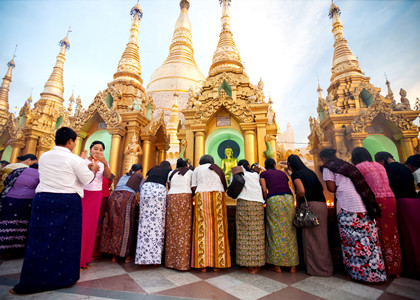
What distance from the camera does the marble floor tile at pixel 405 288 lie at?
2.58m

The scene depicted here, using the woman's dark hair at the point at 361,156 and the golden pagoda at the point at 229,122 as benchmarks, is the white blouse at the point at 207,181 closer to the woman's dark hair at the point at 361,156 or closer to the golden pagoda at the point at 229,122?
the woman's dark hair at the point at 361,156

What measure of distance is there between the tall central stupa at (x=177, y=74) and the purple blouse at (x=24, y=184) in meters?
20.1

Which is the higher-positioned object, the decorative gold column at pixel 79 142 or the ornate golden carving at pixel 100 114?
the ornate golden carving at pixel 100 114

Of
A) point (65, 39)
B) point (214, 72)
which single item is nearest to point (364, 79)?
point (214, 72)

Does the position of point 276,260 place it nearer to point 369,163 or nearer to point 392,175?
point 369,163

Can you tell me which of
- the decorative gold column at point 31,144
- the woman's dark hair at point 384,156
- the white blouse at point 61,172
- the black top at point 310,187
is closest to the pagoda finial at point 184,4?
the decorative gold column at point 31,144

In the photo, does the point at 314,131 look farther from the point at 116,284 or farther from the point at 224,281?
the point at 116,284

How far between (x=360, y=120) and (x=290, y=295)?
1010 centimetres

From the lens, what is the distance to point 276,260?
3.38m

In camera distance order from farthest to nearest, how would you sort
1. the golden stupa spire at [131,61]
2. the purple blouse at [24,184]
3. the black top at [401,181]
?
1. the golden stupa spire at [131,61]
2. the purple blouse at [24,184]
3. the black top at [401,181]

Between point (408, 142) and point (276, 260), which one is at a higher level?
point (408, 142)

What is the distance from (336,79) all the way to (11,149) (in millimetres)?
22815

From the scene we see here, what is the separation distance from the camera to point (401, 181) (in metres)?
3.46

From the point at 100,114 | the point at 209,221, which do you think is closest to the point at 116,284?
the point at 209,221
